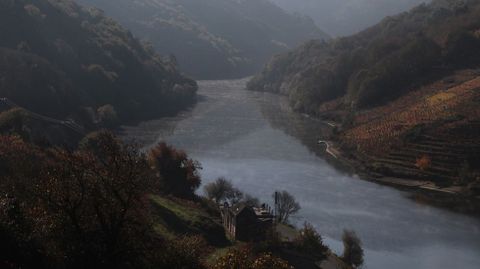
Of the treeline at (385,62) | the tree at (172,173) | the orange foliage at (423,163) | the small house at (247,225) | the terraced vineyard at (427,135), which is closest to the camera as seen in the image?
the small house at (247,225)

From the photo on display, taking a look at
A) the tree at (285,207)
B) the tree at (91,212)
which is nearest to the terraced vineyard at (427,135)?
the tree at (285,207)

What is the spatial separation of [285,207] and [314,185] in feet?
37.1

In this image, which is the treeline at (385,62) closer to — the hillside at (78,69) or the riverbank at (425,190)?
the hillside at (78,69)

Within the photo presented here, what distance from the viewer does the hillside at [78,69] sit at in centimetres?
7256

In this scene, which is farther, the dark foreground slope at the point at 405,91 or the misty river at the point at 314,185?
the dark foreground slope at the point at 405,91

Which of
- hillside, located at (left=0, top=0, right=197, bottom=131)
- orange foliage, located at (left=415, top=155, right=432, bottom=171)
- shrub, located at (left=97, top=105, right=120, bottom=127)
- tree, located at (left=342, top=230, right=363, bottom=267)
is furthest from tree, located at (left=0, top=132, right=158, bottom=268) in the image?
shrub, located at (left=97, top=105, right=120, bottom=127)

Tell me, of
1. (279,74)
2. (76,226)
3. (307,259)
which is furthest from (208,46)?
(76,226)

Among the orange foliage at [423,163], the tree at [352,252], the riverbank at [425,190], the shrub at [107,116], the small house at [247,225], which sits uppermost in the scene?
the shrub at [107,116]

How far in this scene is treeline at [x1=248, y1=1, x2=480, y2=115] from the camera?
8656 centimetres

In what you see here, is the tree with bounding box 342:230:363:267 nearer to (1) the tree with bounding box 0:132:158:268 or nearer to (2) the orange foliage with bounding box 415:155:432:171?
(1) the tree with bounding box 0:132:158:268

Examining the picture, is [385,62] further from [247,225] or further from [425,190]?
[247,225]

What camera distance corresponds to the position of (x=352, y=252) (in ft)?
112

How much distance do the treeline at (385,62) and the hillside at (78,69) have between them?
20691 mm

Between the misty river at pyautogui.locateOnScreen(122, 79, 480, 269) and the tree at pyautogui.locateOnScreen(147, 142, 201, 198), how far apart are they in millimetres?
6324
